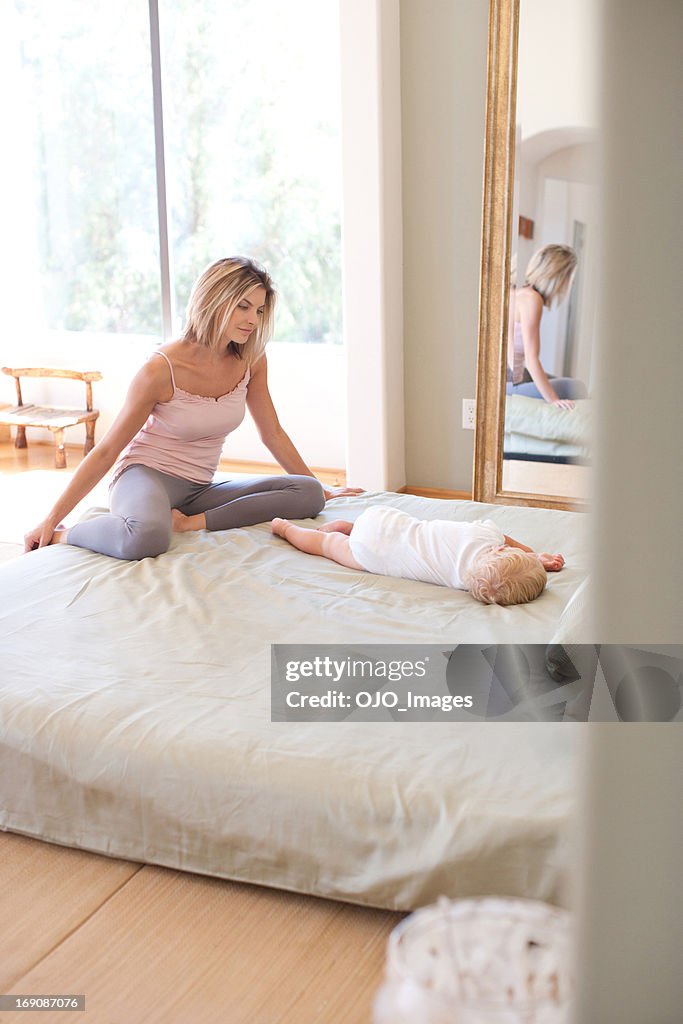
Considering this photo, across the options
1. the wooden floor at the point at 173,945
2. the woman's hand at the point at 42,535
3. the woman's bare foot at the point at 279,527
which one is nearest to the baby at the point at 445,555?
the woman's bare foot at the point at 279,527

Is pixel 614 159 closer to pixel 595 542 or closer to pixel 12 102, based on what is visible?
pixel 595 542

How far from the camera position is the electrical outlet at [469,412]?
3887 millimetres

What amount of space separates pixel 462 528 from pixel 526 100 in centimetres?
185

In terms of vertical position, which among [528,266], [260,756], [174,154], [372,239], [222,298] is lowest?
[260,756]

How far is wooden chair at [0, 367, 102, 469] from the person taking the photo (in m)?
4.61

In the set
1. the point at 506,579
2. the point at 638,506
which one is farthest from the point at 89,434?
the point at 638,506

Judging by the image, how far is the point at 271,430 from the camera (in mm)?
3129

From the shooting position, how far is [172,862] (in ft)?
5.52

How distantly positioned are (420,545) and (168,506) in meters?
0.73

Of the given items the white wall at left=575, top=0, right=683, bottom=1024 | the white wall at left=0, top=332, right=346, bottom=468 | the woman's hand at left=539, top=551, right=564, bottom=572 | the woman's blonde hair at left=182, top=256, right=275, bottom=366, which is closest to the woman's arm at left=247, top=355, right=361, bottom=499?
the woman's blonde hair at left=182, top=256, right=275, bottom=366

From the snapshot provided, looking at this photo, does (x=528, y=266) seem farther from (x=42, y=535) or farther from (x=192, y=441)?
(x=42, y=535)

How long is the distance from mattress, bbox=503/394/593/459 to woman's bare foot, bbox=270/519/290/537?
1.23 m

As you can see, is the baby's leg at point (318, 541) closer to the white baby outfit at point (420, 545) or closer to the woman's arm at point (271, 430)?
the white baby outfit at point (420, 545)

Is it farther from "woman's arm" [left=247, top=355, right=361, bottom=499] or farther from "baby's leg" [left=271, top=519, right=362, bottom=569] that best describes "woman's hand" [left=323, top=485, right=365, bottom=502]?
"baby's leg" [left=271, top=519, right=362, bottom=569]
